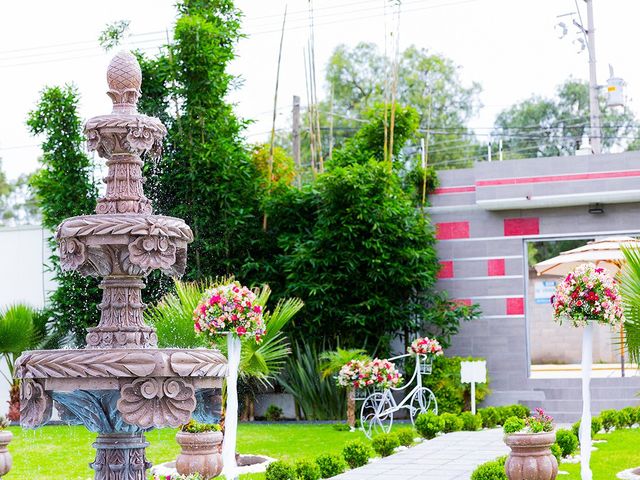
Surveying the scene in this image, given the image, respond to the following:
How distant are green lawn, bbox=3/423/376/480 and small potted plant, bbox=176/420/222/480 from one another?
0.62 metres

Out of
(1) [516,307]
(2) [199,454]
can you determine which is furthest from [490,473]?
(1) [516,307]

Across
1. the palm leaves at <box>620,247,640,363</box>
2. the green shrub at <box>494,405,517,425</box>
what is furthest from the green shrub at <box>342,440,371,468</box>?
the green shrub at <box>494,405,517,425</box>

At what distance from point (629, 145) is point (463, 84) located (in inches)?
268

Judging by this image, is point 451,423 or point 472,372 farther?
point 472,372

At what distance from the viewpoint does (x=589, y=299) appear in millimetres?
9367

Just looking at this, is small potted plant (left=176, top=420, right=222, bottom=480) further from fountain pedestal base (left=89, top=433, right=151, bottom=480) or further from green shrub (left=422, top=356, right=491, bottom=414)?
green shrub (left=422, top=356, right=491, bottom=414)

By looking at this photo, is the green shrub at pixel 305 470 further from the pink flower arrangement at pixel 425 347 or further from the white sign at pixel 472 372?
the white sign at pixel 472 372

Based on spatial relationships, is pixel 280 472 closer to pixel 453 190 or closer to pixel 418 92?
pixel 453 190

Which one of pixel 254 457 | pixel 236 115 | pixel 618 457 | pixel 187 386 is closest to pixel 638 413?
pixel 618 457

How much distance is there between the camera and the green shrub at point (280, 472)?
9.35 metres

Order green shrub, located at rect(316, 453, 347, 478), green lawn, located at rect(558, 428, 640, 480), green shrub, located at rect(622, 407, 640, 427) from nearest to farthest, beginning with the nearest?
green lawn, located at rect(558, 428, 640, 480), green shrub, located at rect(316, 453, 347, 478), green shrub, located at rect(622, 407, 640, 427)

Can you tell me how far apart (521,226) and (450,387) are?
337cm

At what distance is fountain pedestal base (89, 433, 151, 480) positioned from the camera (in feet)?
20.6

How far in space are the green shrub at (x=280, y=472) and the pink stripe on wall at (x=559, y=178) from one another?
922cm
